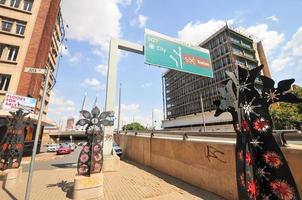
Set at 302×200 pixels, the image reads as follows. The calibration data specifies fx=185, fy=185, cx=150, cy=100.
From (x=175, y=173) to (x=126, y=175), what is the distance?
2719mm

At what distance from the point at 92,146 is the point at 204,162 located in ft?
15.4

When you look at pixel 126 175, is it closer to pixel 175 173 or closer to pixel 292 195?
pixel 175 173

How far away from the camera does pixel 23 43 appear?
63.9 ft

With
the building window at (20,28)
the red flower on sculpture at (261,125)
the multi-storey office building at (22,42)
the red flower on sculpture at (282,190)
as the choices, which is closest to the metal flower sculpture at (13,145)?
the red flower on sculpture at (261,125)

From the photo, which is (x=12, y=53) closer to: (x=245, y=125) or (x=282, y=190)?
(x=245, y=125)

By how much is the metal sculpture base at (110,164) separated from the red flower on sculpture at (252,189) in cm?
970

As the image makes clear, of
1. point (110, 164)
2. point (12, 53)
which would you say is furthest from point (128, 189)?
point (12, 53)

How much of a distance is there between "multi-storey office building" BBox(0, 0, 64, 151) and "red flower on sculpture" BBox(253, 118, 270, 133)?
764 inches

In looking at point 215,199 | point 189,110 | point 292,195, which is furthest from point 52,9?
point 189,110

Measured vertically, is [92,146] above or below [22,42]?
below

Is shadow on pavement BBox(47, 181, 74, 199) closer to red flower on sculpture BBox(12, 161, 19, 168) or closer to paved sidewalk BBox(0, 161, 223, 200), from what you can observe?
paved sidewalk BBox(0, 161, 223, 200)

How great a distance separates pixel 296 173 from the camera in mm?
4324

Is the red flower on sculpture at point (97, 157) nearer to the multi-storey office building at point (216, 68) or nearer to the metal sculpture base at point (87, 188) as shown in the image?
the metal sculpture base at point (87, 188)

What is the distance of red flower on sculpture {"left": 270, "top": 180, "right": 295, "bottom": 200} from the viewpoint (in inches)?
82.7
